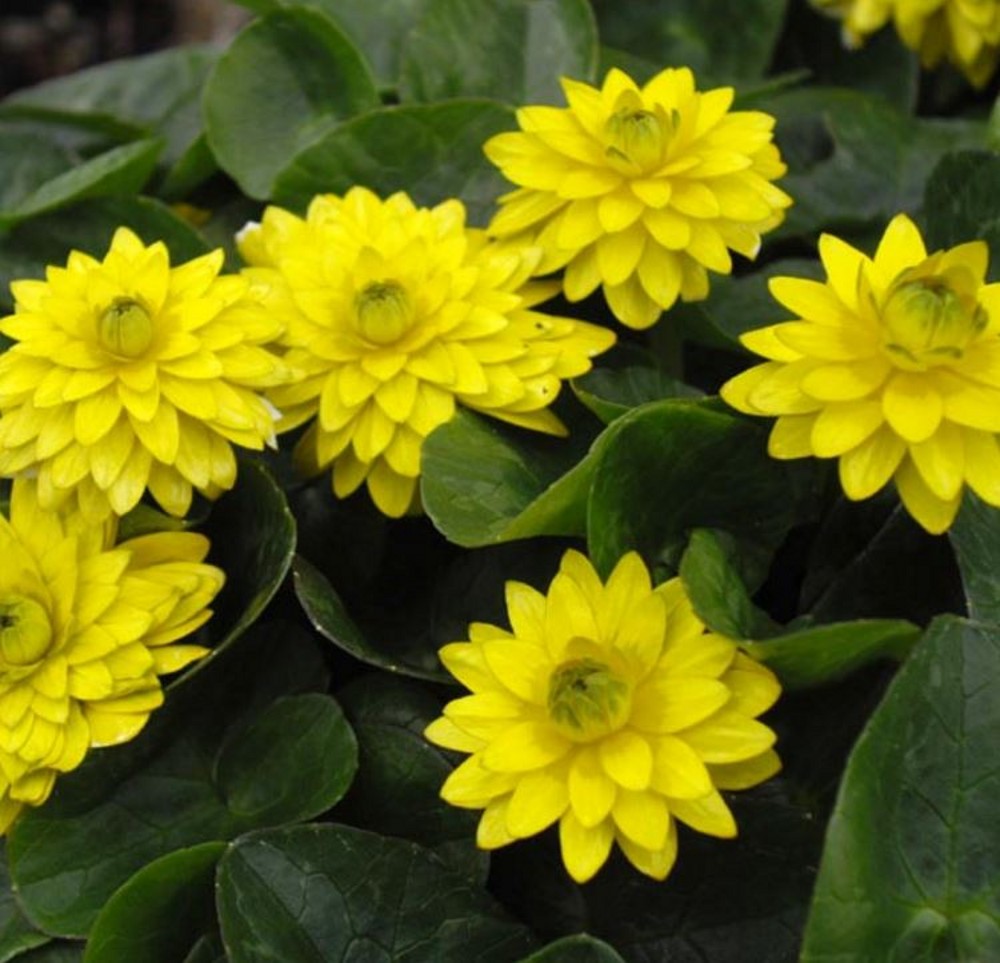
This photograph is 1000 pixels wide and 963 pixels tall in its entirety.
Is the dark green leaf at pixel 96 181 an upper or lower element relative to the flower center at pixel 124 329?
lower

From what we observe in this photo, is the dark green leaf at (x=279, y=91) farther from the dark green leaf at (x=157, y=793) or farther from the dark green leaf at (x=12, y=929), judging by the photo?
the dark green leaf at (x=12, y=929)

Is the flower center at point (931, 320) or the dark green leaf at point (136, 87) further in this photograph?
the dark green leaf at point (136, 87)

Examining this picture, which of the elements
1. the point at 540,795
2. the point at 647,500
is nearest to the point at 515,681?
the point at 540,795

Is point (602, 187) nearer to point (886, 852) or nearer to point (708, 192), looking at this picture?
point (708, 192)

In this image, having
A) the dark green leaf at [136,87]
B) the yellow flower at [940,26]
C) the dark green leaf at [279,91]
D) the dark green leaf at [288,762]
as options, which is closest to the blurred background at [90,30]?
the dark green leaf at [136,87]

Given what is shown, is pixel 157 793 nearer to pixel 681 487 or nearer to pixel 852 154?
pixel 681 487

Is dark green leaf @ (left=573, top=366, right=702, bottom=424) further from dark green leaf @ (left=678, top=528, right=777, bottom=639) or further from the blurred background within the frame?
the blurred background

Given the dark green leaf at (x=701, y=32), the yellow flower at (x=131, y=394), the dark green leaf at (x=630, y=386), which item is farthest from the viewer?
the dark green leaf at (x=701, y=32)
